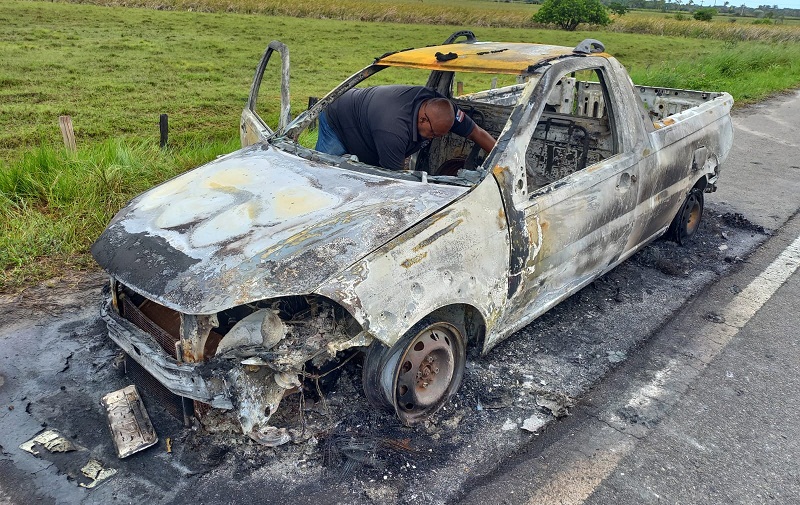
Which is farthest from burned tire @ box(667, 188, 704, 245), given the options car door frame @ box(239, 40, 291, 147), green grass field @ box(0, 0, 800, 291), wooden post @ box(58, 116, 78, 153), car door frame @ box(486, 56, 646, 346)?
wooden post @ box(58, 116, 78, 153)

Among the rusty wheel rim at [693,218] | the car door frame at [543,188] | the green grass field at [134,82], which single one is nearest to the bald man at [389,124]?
the car door frame at [543,188]

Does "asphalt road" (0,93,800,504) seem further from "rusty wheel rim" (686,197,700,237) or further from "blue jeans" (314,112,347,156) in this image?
"blue jeans" (314,112,347,156)

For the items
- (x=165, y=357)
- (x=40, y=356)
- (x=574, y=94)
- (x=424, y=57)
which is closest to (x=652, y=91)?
(x=574, y=94)

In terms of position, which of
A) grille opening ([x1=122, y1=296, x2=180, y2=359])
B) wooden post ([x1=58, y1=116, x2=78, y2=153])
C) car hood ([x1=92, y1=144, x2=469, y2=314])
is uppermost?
car hood ([x1=92, y1=144, x2=469, y2=314])

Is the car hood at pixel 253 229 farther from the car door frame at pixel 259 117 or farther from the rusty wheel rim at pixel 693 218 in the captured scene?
the rusty wheel rim at pixel 693 218

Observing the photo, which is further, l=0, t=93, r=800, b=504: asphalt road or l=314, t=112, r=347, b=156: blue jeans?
l=314, t=112, r=347, b=156: blue jeans

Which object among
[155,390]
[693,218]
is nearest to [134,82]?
[693,218]

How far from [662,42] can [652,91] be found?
31.8 m

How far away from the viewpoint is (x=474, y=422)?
3.06 m

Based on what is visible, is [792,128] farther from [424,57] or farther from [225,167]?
[225,167]

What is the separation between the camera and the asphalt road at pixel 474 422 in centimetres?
264

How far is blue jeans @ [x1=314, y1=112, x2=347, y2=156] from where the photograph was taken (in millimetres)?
4091

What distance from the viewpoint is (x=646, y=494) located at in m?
2.59

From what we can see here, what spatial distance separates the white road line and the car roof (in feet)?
6.10
